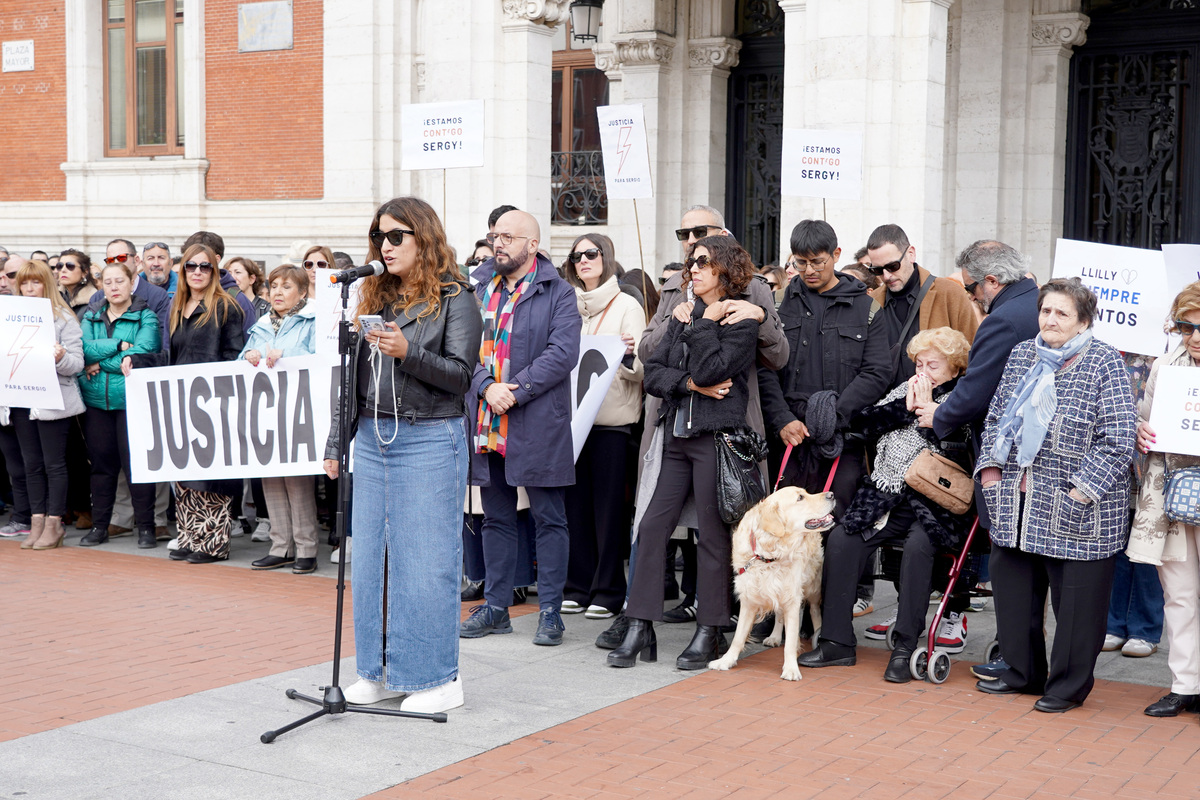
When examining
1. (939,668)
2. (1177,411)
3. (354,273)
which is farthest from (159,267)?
(1177,411)

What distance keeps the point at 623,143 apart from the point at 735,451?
360 centimetres

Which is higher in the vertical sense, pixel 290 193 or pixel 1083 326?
pixel 290 193


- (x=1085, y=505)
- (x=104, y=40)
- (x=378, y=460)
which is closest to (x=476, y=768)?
(x=378, y=460)

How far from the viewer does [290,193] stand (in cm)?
1928

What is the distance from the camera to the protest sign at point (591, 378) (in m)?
7.55

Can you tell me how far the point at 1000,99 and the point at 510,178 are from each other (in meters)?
5.94

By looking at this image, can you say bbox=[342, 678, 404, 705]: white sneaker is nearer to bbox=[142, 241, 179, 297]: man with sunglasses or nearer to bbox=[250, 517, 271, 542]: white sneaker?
bbox=[250, 517, 271, 542]: white sneaker

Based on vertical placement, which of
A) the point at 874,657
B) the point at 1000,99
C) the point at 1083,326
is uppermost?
the point at 1000,99

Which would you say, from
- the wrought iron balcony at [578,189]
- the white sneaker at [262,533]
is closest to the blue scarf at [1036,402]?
the white sneaker at [262,533]

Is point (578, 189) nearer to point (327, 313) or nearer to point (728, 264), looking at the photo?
point (327, 313)

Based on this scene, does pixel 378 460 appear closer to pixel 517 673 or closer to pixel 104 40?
pixel 517 673

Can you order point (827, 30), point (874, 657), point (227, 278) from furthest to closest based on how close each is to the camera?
point (827, 30)
point (227, 278)
point (874, 657)

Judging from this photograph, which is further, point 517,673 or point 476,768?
point 517,673

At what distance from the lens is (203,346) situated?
30.1 ft
